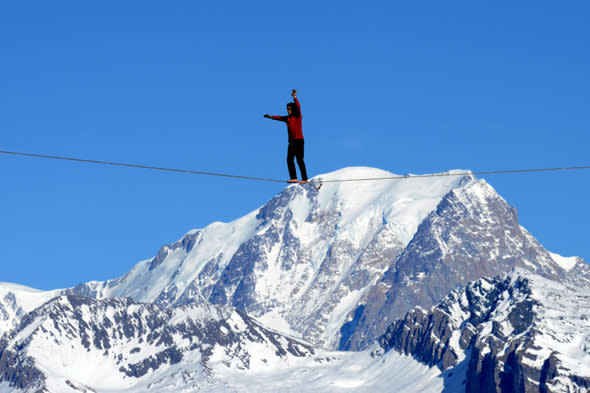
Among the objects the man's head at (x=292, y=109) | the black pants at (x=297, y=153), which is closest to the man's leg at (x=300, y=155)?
the black pants at (x=297, y=153)

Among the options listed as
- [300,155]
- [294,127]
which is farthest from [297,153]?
[294,127]

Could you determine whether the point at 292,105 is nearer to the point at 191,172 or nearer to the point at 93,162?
the point at 191,172

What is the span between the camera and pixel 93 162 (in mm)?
61469

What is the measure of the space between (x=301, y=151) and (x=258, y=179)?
7205 mm

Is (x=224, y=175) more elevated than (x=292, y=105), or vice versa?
(x=292, y=105)

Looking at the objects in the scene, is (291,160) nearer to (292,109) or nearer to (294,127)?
(294,127)

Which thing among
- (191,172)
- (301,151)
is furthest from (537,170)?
(191,172)

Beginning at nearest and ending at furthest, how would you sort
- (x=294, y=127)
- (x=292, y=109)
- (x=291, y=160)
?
(x=292, y=109)
(x=294, y=127)
(x=291, y=160)

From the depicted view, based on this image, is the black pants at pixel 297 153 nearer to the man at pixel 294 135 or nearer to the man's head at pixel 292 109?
the man at pixel 294 135

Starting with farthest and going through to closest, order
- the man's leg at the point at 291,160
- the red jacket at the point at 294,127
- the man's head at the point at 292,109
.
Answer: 1. the man's leg at the point at 291,160
2. the red jacket at the point at 294,127
3. the man's head at the point at 292,109

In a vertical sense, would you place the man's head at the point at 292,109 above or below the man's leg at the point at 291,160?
above

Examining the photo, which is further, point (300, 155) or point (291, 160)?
point (291, 160)

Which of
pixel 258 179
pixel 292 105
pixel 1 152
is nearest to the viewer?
pixel 1 152

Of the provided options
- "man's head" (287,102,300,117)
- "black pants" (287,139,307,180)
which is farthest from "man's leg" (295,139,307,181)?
"man's head" (287,102,300,117)
